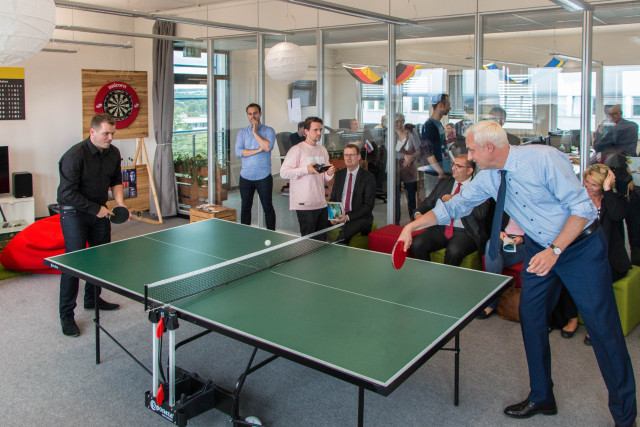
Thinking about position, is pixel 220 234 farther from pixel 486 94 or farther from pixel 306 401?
pixel 486 94

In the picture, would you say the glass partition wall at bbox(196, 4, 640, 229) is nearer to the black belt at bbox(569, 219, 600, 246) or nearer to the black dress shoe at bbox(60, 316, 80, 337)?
the black belt at bbox(569, 219, 600, 246)

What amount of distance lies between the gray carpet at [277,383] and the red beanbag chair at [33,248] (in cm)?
125

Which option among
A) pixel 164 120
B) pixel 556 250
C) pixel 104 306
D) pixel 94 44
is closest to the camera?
pixel 556 250

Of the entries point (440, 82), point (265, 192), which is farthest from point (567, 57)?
point (265, 192)

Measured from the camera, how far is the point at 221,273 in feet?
11.8

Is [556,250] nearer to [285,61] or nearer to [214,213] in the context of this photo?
[285,61]

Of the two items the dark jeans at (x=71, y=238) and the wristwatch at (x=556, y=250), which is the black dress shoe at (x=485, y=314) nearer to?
the wristwatch at (x=556, y=250)

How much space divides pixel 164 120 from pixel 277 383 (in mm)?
5964

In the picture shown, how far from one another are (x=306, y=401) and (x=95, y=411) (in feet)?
4.11

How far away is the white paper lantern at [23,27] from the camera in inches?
128

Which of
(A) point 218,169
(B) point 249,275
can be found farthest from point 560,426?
(A) point 218,169

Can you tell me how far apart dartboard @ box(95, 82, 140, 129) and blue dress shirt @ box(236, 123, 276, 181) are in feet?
8.05

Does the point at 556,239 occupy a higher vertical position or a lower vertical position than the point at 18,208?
higher

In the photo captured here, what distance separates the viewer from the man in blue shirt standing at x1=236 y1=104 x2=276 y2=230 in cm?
707
